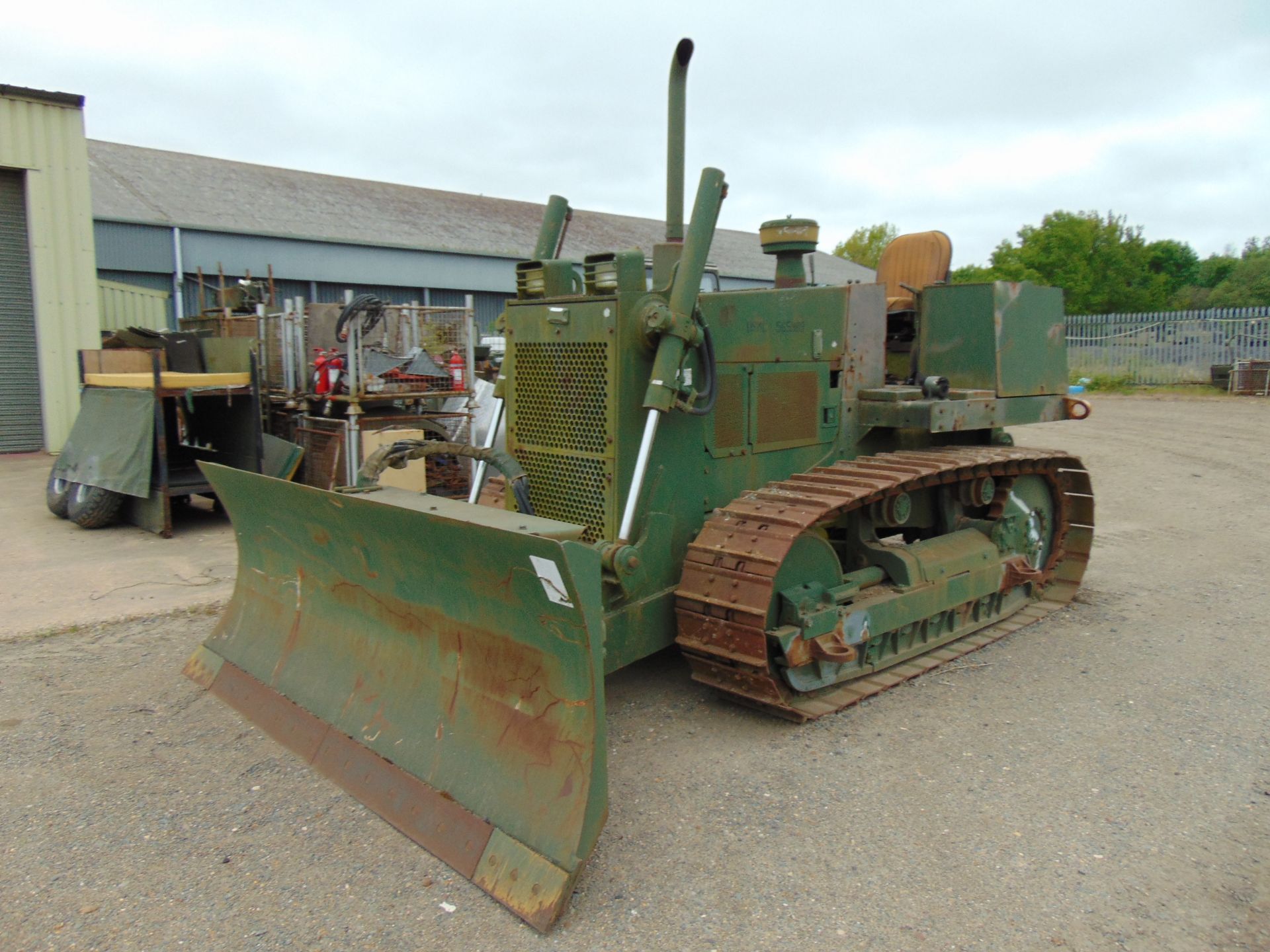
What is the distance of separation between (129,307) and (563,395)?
518 inches

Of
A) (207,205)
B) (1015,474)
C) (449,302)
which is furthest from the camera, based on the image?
(449,302)

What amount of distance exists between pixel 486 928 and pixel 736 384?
2902 mm

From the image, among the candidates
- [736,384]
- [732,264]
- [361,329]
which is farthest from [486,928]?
[732,264]

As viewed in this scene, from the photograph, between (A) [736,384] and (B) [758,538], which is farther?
(A) [736,384]

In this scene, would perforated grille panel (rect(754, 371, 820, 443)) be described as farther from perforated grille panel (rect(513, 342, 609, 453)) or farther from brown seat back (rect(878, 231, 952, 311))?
brown seat back (rect(878, 231, 952, 311))

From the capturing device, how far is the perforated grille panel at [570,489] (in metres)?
4.53

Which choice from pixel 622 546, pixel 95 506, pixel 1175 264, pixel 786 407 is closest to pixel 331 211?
pixel 95 506

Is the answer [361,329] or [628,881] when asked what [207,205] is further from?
[628,881]

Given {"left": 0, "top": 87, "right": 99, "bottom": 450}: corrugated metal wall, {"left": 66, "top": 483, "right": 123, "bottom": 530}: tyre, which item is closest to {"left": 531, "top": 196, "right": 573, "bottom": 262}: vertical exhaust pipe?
{"left": 66, "top": 483, "right": 123, "bottom": 530}: tyre

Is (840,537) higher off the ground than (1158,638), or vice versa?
(840,537)

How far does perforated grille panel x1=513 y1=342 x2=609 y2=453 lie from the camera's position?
448 cm

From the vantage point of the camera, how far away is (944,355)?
6.21 meters

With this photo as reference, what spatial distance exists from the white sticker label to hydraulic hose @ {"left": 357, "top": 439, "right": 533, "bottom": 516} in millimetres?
1369

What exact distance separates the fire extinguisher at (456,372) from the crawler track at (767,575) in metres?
5.98
